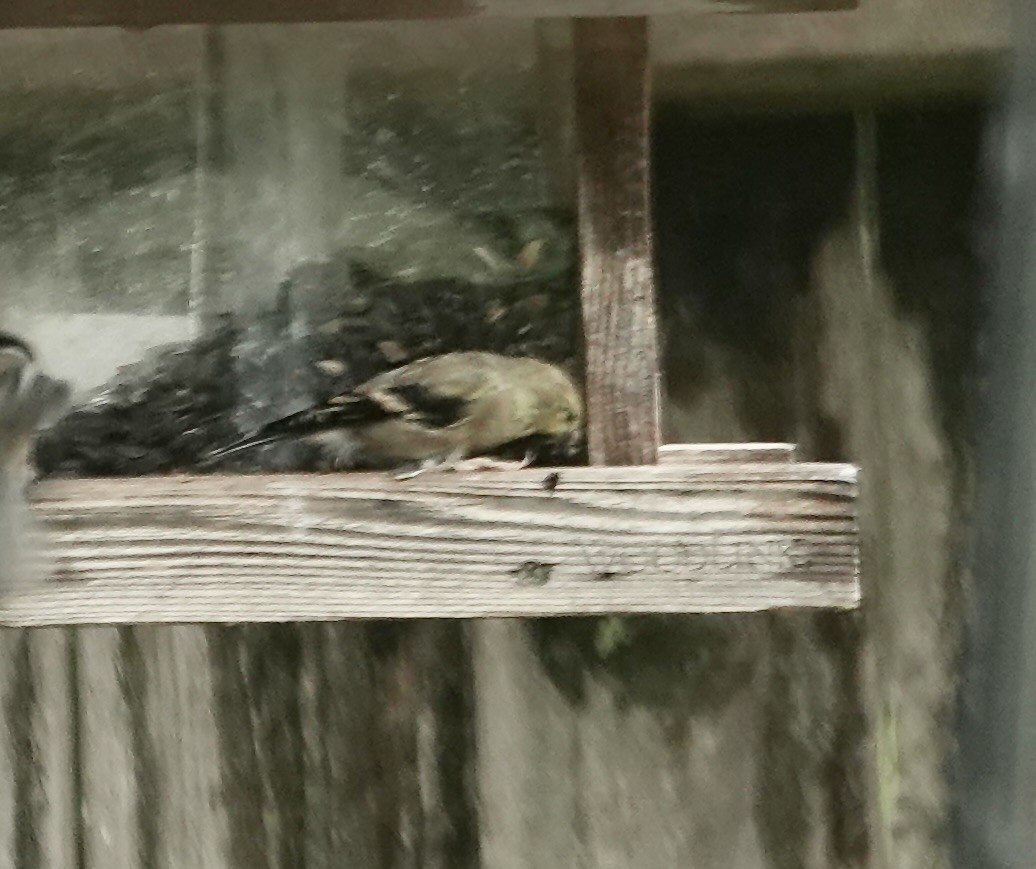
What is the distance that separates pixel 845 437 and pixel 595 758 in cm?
35

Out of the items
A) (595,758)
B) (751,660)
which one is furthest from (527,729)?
(751,660)

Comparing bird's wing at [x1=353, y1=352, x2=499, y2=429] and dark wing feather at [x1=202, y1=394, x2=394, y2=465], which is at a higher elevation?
bird's wing at [x1=353, y1=352, x2=499, y2=429]

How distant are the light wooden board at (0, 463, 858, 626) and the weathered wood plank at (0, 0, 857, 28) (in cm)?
32

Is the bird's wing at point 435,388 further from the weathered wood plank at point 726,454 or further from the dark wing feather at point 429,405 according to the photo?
the weathered wood plank at point 726,454

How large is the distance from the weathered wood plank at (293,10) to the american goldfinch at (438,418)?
24cm

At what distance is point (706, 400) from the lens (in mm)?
927

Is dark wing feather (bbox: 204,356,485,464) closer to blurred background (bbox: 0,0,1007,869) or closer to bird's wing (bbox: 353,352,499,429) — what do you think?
bird's wing (bbox: 353,352,499,429)

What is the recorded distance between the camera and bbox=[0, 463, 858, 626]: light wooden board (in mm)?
670

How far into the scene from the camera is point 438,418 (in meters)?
0.72

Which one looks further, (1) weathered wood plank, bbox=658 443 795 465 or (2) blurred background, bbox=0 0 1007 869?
(2) blurred background, bbox=0 0 1007 869

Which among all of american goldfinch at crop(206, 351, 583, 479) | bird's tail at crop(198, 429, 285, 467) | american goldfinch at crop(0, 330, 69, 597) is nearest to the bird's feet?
american goldfinch at crop(206, 351, 583, 479)

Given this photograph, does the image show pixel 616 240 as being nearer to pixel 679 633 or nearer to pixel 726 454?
pixel 726 454

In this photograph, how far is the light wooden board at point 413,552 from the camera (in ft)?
2.20

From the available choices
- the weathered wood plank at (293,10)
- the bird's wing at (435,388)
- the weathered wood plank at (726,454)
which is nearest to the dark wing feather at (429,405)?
the bird's wing at (435,388)
